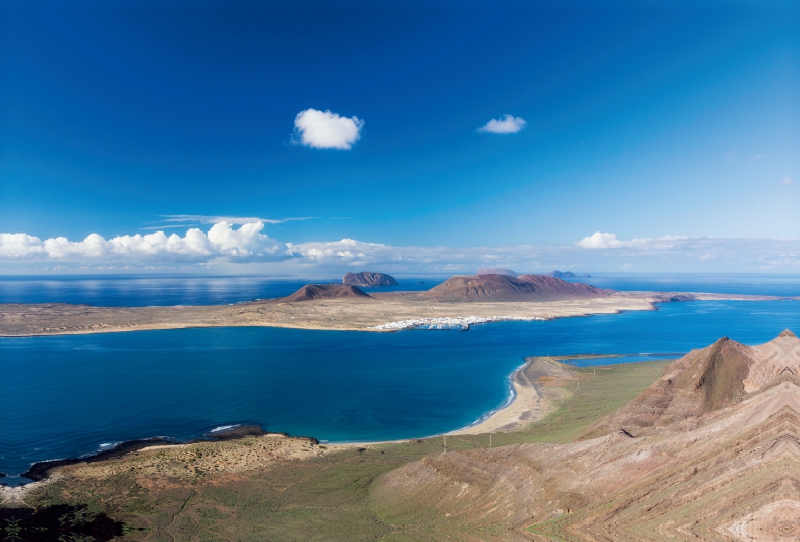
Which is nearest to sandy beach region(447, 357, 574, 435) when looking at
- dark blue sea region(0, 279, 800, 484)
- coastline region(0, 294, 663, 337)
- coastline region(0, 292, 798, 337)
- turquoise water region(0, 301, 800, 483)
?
dark blue sea region(0, 279, 800, 484)

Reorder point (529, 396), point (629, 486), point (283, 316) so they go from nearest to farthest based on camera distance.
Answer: point (629, 486) < point (529, 396) < point (283, 316)

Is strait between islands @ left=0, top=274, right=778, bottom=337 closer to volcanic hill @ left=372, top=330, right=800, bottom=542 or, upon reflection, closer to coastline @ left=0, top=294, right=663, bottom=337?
coastline @ left=0, top=294, right=663, bottom=337

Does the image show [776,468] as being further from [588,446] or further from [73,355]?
[73,355]

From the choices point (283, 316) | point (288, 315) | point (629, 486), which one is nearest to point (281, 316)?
point (283, 316)

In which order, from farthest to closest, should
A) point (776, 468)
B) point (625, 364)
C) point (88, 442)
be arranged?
1. point (625, 364)
2. point (88, 442)
3. point (776, 468)

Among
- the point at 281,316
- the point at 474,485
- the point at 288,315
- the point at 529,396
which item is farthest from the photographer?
the point at 288,315

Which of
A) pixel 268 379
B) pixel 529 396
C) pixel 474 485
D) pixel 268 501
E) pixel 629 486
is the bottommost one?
pixel 529 396

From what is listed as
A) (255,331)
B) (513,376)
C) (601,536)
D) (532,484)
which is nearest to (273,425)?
(532,484)

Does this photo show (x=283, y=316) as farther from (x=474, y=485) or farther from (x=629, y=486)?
(x=629, y=486)
